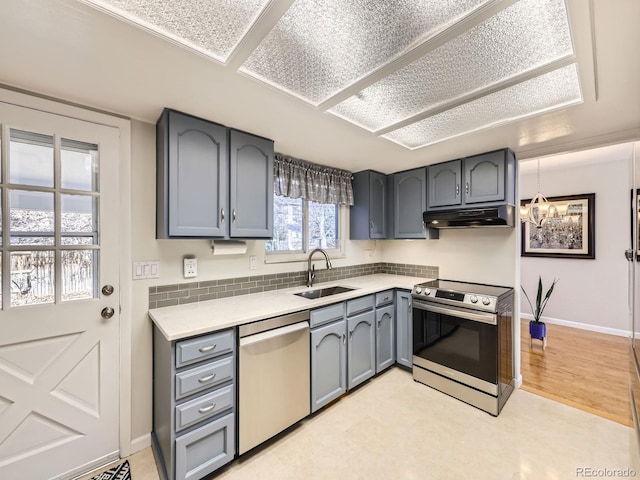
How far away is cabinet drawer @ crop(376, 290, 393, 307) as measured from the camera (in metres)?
2.68

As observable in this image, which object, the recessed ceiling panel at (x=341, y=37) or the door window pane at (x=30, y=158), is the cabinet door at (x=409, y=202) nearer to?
the recessed ceiling panel at (x=341, y=37)

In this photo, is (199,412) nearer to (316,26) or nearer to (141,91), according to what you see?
(141,91)

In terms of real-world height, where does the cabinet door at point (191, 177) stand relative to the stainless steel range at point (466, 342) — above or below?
above

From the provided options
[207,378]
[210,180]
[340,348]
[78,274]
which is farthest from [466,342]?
[78,274]

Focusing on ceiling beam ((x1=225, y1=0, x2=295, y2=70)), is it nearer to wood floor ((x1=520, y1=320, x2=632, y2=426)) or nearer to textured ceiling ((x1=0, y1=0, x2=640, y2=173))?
textured ceiling ((x1=0, y1=0, x2=640, y2=173))

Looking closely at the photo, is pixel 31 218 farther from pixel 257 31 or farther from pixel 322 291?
pixel 322 291

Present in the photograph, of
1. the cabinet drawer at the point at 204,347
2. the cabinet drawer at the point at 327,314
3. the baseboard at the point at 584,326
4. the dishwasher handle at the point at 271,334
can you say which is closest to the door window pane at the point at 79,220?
the cabinet drawer at the point at 204,347

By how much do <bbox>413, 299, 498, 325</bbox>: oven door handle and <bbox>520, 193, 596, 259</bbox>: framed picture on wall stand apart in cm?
238

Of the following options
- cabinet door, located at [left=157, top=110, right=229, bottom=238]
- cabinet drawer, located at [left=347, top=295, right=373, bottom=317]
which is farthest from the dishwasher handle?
cabinet door, located at [left=157, top=110, right=229, bottom=238]

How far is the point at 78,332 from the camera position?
64.2 inches

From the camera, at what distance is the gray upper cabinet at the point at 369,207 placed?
315 cm

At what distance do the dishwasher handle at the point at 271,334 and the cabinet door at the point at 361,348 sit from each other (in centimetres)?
56

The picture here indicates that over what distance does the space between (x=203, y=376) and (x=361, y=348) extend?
143 cm

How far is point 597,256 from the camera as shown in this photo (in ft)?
12.5
